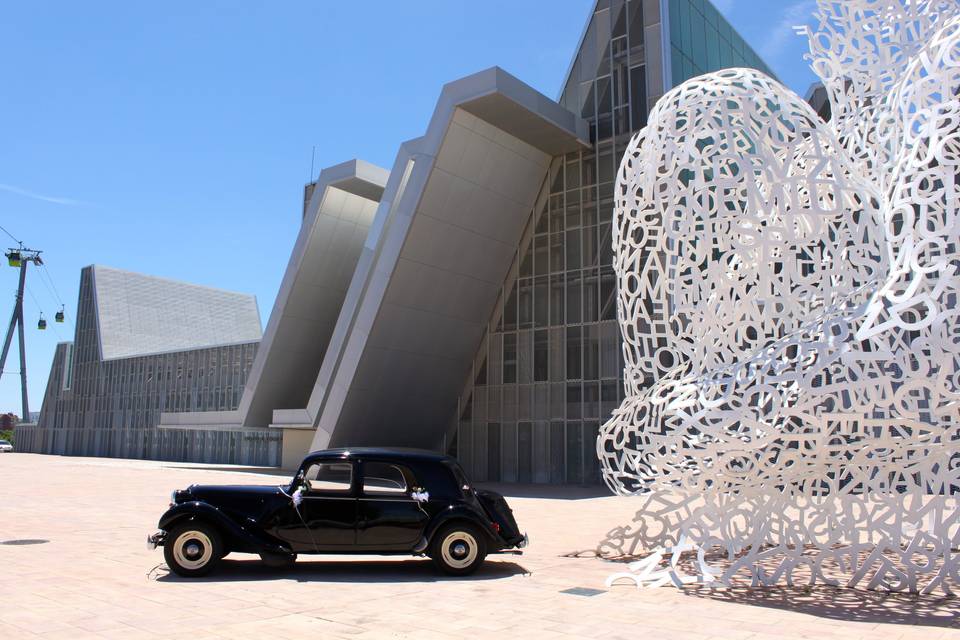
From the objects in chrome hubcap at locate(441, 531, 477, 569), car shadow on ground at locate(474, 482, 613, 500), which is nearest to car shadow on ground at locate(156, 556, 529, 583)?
chrome hubcap at locate(441, 531, 477, 569)

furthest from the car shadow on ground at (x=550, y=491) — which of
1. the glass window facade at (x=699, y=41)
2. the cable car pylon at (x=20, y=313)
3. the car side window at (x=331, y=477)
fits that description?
the cable car pylon at (x=20, y=313)

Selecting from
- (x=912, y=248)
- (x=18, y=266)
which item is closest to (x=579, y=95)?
(x=912, y=248)

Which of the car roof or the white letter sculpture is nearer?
the white letter sculpture

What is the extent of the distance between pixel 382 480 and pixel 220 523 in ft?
5.94

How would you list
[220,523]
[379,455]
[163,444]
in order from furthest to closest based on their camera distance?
1. [163,444]
2. [379,455]
3. [220,523]

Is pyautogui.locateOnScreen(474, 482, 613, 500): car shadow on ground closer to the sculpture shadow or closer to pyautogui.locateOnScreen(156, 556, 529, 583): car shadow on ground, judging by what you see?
pyautogui.locateOnScreen(156, 556, 529, 583): car shadow on ground

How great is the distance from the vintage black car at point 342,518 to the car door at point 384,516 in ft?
0.04

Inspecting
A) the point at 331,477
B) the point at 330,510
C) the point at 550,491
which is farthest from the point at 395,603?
the point at 550,491

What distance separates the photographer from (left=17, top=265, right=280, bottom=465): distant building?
151 ft

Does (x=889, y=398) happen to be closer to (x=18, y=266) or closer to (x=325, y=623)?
(x=325, y=623)

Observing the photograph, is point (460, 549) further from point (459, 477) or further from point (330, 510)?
point (330, 510)

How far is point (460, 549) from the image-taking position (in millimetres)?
8922

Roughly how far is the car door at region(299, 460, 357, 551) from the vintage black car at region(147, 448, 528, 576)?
0.01 metres

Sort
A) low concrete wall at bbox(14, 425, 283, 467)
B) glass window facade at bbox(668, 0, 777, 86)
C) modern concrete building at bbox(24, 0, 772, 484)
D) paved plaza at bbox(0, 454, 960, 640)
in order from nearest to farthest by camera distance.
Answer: paved plaza at bbox(0, 454, 960, 640) < modern concrete building at bbox(24, 0, 772, 484) < glass window facade at bbox(668, 0, 777, 86) < low concrete wall at bbox(14, 425, 283, 467)
